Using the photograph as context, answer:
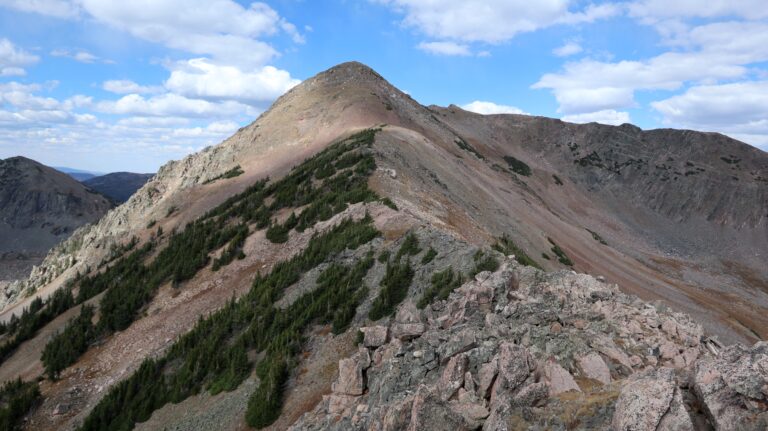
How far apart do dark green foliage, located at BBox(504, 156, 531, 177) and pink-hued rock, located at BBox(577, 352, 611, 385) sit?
251 feet

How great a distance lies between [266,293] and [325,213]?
7367 mm

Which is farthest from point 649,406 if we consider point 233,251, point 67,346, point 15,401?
point 67,346

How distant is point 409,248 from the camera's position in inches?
749

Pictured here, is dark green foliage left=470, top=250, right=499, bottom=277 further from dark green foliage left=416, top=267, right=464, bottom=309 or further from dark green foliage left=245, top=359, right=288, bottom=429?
dark green foliage left=245, top=359, right=288, bottom=429

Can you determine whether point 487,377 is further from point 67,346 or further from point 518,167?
point 518,167

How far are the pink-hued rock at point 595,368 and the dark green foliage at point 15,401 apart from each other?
2116cm

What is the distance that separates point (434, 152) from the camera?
43594mm

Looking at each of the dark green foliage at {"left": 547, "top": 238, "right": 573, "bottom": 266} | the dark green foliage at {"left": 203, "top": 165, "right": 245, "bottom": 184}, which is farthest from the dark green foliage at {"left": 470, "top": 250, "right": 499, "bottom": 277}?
the dark green foliage at {"left": 203, "top": 165, "right": 245, "bottom": 184}

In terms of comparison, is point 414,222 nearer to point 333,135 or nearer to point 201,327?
point 201,327

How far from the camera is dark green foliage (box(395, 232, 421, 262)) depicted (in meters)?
18.7

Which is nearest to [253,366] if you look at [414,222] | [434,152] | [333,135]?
[414,222]

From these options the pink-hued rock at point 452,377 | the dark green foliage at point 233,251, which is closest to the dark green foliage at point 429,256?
the pink-hued rock at point 452,377

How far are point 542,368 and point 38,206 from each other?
173858 mm

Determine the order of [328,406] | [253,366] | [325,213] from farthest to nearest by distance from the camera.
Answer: [325,213], [253,366], [328,406]
